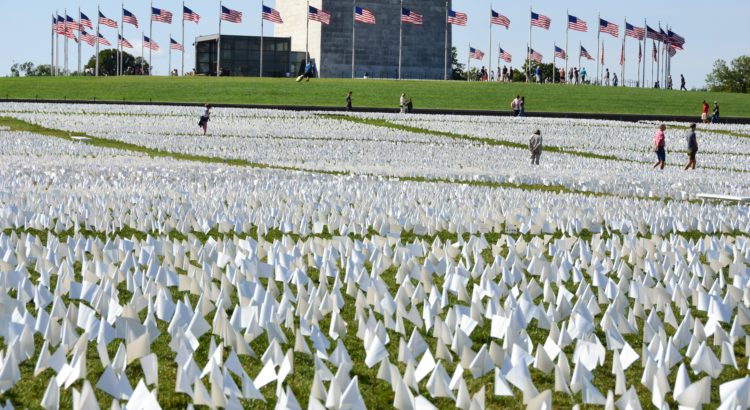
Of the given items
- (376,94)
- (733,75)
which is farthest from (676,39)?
(733,75)

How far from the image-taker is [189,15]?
88.5 metres

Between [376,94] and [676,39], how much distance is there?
25570 millimetres

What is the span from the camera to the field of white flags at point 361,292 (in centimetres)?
678

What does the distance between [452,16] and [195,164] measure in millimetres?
54445

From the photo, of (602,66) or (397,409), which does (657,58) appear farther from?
(397,409)

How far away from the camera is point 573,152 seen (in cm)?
3872

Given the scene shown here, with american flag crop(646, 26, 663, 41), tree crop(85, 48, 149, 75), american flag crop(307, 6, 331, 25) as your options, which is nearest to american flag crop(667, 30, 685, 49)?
american flag crop(646, 26, 663, 41)

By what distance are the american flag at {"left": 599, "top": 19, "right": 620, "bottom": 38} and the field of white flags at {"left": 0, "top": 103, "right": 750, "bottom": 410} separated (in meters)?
61.6

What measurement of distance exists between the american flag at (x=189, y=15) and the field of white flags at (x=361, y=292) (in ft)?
217

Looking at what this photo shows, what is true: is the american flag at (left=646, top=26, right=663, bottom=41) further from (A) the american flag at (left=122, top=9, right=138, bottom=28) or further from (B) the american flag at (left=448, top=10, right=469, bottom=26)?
(A) the american flag at (left=122, top=9, right=138, bottom=28)

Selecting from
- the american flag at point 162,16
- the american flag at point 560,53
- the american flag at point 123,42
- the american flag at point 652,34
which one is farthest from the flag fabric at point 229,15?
the american flag at point 652,34

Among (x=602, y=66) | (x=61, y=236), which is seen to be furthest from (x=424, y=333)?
(x=602, y=66)

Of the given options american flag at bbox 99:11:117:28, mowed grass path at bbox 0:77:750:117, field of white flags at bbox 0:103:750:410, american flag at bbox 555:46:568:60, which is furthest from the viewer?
american flag at bbox 555:46:568:60

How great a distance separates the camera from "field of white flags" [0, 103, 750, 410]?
6777 mm
